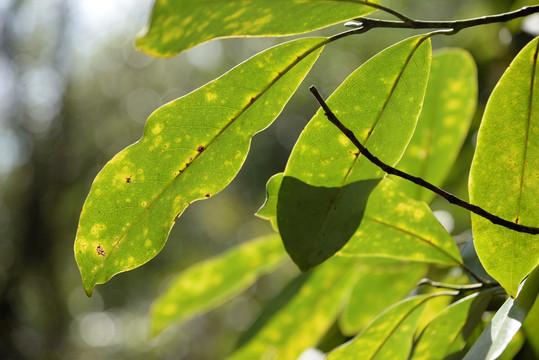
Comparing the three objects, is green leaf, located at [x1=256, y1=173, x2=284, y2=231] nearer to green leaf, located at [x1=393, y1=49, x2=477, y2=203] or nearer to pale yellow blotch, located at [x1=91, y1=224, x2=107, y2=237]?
pale yellow blotch, located at [x1=91, y1=224, x2=107, y2=237]

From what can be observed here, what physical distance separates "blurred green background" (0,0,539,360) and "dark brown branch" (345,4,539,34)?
4603mm

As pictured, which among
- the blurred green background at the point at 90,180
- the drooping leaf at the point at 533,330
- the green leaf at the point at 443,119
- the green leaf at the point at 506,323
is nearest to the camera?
the green leaf at the point at 506,323

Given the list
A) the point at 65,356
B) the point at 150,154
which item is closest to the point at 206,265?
the point at 150,154

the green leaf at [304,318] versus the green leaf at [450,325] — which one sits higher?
the green leaf at [450,325]

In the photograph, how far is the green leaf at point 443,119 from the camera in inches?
26.0

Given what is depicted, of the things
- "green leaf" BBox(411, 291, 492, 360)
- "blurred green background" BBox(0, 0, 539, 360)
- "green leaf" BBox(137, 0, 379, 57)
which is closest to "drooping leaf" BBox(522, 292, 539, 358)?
"green leaf" BBox(411, 291, 492, 360)

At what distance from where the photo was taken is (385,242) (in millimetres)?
490

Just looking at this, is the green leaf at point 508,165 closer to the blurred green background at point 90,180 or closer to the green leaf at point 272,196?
the green leaf at point 272,196

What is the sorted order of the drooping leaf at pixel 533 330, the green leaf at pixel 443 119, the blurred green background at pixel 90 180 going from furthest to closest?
the blurred green background at pixel 90 180
the green leaf at pixel 443 119
the drooping leaf at pixel 533 330

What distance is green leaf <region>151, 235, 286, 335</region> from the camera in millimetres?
761

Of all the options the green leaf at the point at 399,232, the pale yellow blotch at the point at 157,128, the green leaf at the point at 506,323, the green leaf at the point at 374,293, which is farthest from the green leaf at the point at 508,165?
the green leaf at the point at 374,293

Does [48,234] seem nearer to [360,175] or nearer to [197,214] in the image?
[197,214]

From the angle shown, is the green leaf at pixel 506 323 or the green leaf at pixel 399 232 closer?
the green leaf at pixel 506 323

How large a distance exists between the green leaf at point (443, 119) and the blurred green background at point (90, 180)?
4297mm
